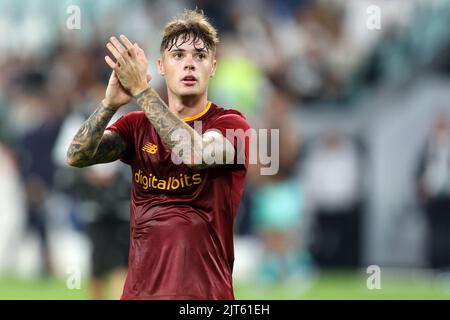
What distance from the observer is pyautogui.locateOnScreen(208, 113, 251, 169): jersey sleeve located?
17.9 feet

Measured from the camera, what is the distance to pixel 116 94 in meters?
5.37

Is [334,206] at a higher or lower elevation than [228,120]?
lower

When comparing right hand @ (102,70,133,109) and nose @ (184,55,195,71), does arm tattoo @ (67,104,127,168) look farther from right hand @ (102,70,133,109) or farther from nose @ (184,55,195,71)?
nose @ (184,55,195,71)

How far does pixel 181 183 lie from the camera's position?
5.40 m

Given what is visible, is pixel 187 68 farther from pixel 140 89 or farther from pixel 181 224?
pixel 181 224

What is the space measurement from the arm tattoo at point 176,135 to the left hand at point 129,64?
13cm

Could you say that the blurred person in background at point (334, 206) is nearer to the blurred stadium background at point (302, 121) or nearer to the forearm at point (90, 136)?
the blurred stadium background at point (302, 121)

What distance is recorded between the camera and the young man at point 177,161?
17.3ft

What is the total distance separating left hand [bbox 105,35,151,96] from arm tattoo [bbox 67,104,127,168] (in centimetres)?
20

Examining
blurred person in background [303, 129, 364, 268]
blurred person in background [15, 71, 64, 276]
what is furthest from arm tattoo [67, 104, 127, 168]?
blurred person in background [303, 129, 364, 268]

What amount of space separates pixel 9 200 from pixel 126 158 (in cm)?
1025

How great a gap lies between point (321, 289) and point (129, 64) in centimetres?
935

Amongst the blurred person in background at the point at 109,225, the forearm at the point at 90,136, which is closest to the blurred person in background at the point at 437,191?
the blurred person in background at the point at 109,225

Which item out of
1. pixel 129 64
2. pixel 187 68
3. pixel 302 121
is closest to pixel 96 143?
pixel 129 64
